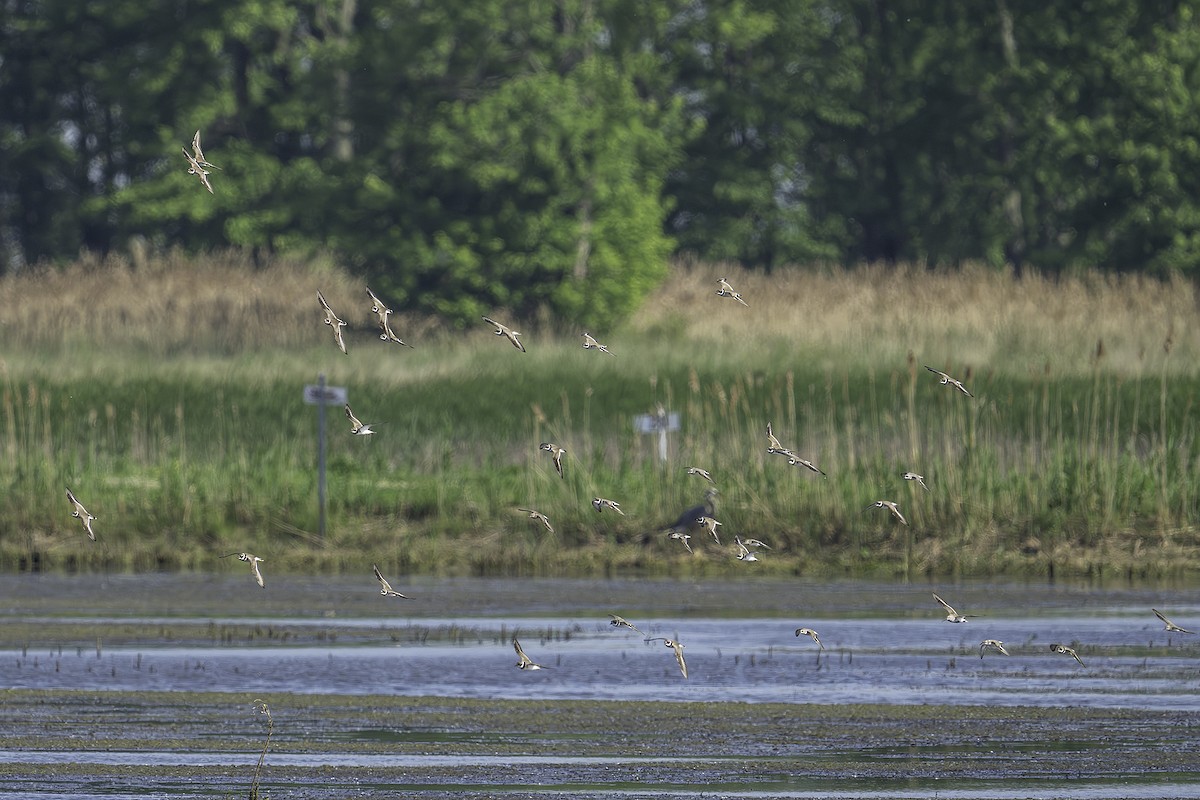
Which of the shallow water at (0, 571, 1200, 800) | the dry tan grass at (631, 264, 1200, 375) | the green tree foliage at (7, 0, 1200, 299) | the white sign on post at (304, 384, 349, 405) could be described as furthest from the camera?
the green tree foliage at (7, 0, 1200, 299)

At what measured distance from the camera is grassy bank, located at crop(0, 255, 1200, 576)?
22250mm

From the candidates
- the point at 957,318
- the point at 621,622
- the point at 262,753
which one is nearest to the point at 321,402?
the point at 621,622

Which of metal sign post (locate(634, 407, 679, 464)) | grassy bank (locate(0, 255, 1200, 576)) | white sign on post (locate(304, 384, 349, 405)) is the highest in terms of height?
white sign on post (locate(304, 384, 349, 405))

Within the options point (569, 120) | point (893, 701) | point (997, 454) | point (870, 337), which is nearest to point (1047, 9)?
point (569, 120)

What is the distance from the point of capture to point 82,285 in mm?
43281

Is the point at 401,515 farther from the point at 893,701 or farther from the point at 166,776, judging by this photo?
the point at 166,776

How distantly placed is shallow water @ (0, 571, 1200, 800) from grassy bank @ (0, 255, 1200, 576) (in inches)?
61.6

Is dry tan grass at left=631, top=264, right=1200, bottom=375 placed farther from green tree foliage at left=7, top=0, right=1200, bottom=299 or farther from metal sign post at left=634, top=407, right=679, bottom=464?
metal sign post at left=634, top=407, right=679, bottom=464

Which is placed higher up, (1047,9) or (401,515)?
(1047,9)

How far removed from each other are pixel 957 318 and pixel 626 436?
36.4 feet

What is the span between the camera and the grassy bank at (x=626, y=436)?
22.2 metres

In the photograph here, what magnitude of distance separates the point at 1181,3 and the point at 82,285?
23.6 metres

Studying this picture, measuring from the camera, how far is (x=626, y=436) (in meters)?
26.5

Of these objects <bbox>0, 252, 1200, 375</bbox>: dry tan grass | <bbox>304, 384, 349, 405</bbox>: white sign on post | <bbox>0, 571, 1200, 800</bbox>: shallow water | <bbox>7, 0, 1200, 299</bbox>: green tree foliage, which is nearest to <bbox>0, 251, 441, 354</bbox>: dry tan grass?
<bbox>0, 252, 1200, 375</bbox>: dry tan grass
